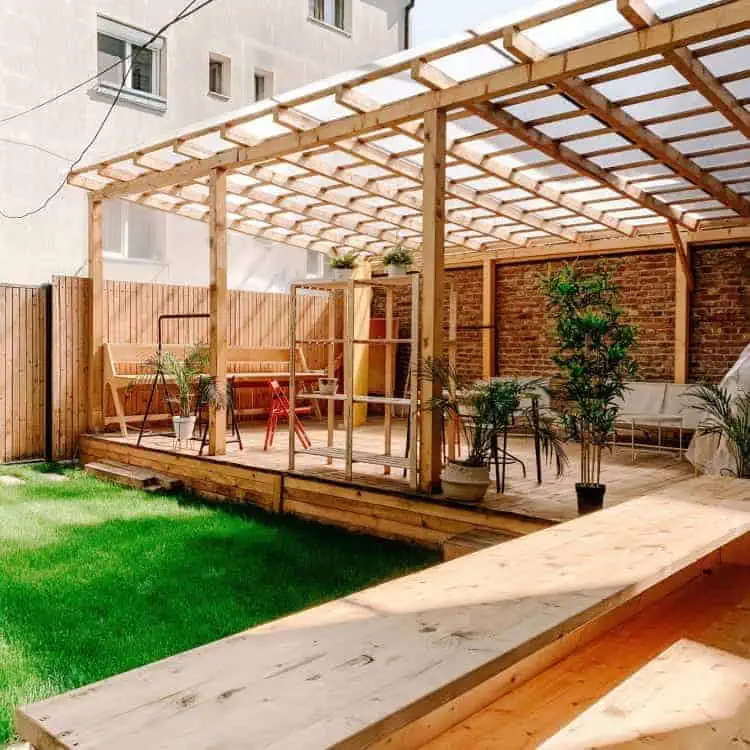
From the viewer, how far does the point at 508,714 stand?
2.13m

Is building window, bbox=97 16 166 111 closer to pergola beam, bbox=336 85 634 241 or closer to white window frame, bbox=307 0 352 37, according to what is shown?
white window frame, bbox=307 0 352 37

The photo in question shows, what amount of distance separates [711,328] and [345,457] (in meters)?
5.12

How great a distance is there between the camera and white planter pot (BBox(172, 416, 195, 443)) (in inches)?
291

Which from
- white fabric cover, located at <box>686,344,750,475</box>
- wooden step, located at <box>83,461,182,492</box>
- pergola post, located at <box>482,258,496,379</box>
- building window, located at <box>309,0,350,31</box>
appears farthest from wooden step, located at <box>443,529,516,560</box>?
building window, located at <box>309,0,350,31</box>

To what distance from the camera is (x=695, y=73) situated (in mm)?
4430

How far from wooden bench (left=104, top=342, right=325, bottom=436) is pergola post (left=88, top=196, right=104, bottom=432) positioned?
104 mm

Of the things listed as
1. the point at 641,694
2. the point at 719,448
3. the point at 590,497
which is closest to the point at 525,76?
the point at 590,497

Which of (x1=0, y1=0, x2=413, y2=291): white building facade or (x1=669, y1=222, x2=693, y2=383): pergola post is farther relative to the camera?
(x1=0, y1=0, x2=413, y2=291): white building facade

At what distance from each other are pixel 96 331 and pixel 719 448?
635cm

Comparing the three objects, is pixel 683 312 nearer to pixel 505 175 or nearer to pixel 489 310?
pixel 489 310

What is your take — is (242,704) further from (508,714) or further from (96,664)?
(96,664)

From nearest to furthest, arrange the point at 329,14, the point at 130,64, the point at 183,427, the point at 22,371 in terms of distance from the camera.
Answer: the point at 183,427, the point at 22,371, the point at 130,64, the point at 329,14

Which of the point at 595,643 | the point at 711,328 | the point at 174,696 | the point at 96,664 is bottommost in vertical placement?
the point at 96,664

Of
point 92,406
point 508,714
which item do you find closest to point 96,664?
point 508,714
